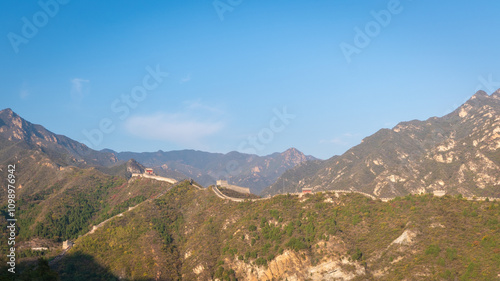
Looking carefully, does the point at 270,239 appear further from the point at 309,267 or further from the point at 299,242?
the point at 309,267

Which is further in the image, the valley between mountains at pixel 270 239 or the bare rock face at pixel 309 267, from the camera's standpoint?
the bare rock face at pixel 309 267

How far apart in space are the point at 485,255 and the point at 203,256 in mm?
63321

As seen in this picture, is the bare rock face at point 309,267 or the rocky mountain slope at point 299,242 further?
the bare rock face at point 309,267

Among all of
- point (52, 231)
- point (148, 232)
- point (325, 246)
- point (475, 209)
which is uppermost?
point (52, 231)

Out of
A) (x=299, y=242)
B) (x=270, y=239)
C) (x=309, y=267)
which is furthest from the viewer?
(x=270, y=239)

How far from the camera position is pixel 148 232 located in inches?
4852

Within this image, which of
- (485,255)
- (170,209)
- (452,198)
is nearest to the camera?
(485,255)

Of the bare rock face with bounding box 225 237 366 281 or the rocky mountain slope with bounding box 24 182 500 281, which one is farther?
the bare rock face with bounding box 225 237 366 281

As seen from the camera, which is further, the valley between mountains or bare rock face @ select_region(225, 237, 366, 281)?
bare rock face @ select_region(225, 237, 366, 281)

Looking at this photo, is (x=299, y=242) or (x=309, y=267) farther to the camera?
(x=299, y=242)

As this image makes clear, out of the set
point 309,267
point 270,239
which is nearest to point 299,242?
point 309,267

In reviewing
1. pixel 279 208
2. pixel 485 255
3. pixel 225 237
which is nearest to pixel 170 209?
pixel 225 237

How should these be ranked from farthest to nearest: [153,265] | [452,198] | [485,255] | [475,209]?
[153,265] → [452,198] → [475,209] → [485,255]

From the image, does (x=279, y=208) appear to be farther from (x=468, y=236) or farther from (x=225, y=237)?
(x=468, y=236)
